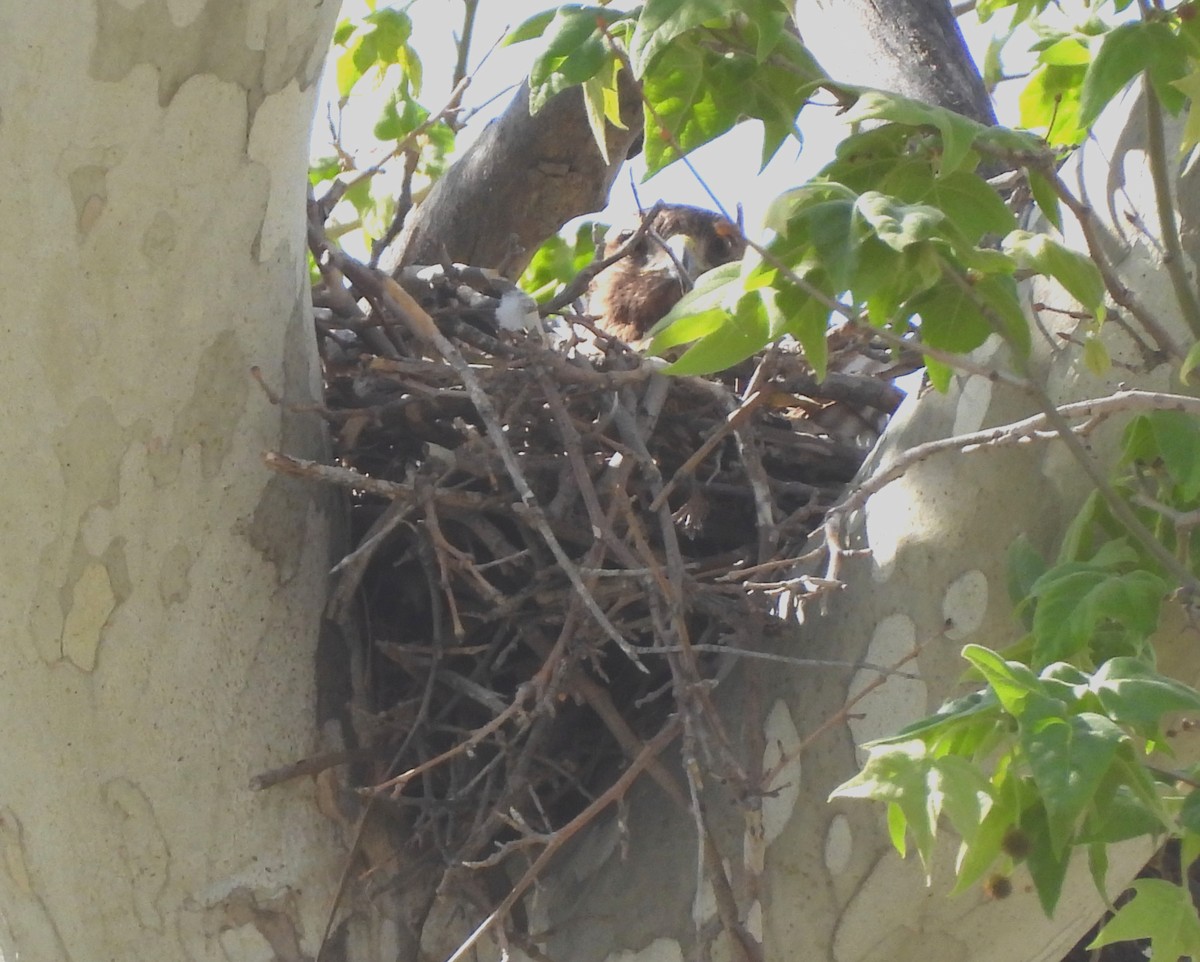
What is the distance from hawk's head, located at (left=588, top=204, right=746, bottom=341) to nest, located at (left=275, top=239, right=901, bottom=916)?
1366 millimetres

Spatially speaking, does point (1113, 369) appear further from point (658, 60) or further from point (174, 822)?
point (174, 822)

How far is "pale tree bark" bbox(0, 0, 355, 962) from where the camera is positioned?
1.44 m

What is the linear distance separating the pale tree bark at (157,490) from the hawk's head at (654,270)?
71.7 inches

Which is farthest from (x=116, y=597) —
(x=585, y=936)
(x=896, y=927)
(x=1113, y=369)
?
(x=1113, y=369)

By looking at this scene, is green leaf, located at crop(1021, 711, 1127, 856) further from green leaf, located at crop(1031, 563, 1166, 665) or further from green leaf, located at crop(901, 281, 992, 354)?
green leaf, located at crop(901, 281, 992, 354)

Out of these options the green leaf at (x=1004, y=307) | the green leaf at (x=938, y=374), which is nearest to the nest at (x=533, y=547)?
the green leaf at (x=938, y=374)

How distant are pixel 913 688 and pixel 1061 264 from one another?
494mm

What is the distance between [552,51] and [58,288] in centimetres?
53

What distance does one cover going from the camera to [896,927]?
4.96ft

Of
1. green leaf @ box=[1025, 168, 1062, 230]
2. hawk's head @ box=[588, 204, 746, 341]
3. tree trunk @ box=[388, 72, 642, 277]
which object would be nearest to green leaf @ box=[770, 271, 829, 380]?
green leaf @ box=[1025, 168, 1062, 230]

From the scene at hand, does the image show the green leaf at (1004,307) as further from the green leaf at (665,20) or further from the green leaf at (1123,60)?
the green leaf at (665,20)

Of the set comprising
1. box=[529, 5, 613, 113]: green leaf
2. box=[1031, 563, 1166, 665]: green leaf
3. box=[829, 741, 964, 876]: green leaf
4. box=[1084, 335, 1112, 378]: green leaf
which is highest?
box=[529, 5, 613, 113]: green leaf

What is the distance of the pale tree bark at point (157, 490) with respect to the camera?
1.44 m

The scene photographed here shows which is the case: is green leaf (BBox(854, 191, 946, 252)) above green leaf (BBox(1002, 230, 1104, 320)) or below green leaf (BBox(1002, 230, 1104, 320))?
above
